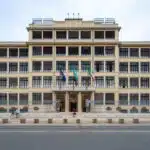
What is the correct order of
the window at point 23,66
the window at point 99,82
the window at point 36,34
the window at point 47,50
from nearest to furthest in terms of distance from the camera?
the window at point 99,82
the window at point 36,34
the window at point 47,50
the window at point 23,66

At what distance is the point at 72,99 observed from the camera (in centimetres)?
9562

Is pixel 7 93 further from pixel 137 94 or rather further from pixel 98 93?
pixel 137 94

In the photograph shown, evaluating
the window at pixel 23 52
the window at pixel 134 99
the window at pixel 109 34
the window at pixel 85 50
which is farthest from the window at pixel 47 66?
the window at pixel 134 99

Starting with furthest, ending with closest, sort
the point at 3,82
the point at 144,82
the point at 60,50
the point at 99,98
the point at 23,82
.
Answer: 1. the point at 3,82
2. the point at 23,82
3. the point at 60,50
4. the point at 144,82
5. the point at 99,98

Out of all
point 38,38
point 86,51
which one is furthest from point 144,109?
point 38,38

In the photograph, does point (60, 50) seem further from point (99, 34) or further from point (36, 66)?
point (99, 34)

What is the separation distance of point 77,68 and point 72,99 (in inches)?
262

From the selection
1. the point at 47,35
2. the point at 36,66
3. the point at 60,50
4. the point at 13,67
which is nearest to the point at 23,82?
the point at 13,67

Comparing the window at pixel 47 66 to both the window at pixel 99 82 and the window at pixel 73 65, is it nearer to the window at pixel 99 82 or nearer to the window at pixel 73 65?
the window at pixel 73 65

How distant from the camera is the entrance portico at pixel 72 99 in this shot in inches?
3711
